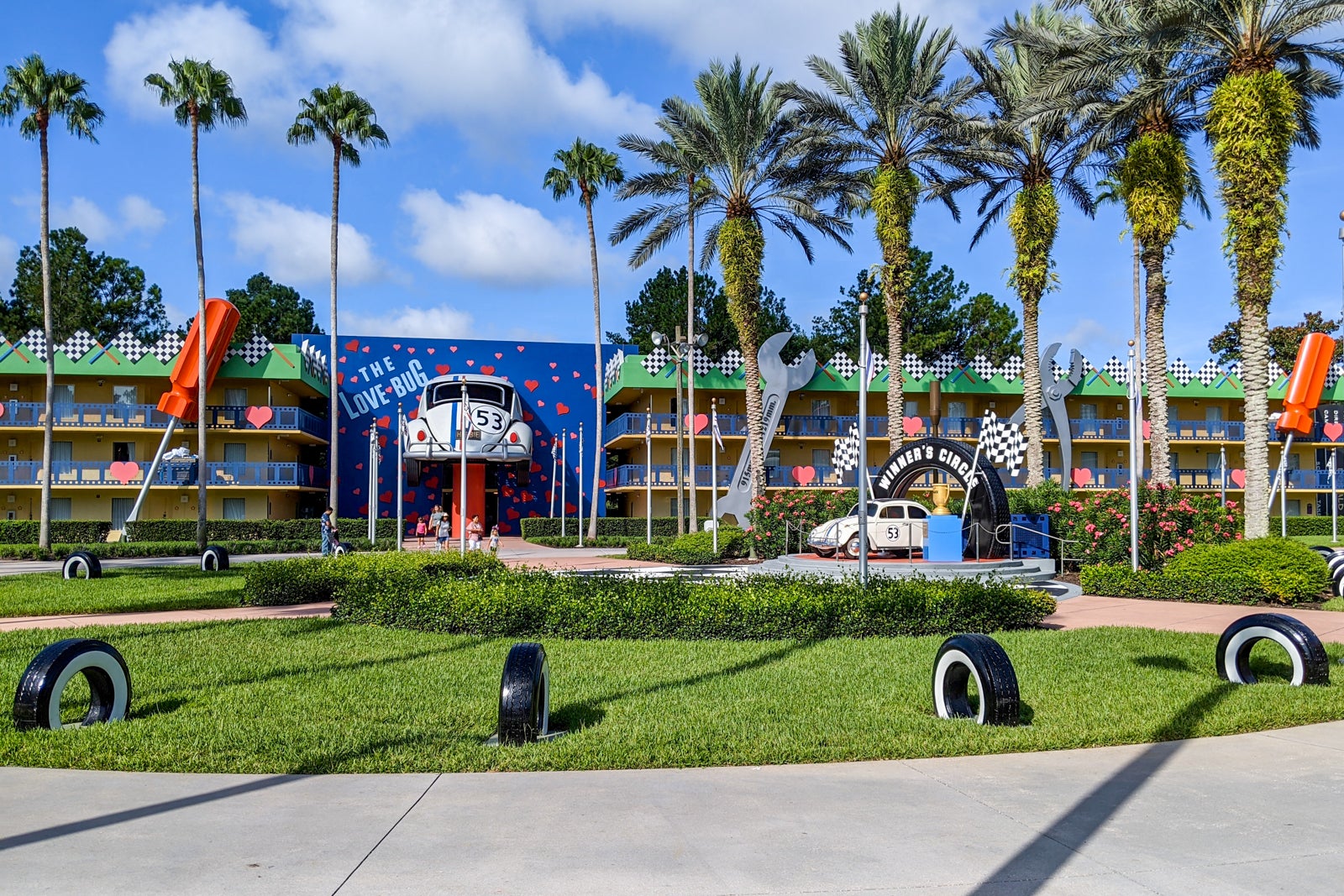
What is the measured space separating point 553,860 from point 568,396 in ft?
143

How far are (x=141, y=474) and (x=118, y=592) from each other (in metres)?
24.7

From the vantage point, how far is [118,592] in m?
18.2

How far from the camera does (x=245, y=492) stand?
42.9 metres

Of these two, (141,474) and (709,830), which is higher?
(141,474)

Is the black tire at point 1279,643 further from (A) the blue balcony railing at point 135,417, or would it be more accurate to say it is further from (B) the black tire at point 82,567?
(A) the blue balcony railing at point 135,417

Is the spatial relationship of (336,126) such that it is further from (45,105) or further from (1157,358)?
(1157,358)

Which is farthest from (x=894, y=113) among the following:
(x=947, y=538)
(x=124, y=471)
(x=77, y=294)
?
(x=77, y=294)

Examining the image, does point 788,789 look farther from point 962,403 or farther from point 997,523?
point 962,403

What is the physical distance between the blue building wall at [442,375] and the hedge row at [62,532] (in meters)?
9.35

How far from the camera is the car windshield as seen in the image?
4219 cm

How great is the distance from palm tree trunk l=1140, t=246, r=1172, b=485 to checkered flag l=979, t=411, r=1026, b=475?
10.4 ft

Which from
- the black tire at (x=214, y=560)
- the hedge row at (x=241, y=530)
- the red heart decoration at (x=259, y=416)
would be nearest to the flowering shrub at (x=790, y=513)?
the black tire at (x=214, y=560)

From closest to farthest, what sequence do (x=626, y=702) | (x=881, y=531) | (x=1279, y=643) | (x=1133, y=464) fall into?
(x=626, y=702)
(x=1279, y=643)
(x=1133, y=464)
(x=881, y=531)

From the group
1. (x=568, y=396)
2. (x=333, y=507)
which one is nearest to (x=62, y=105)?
(x=333, y=507)
